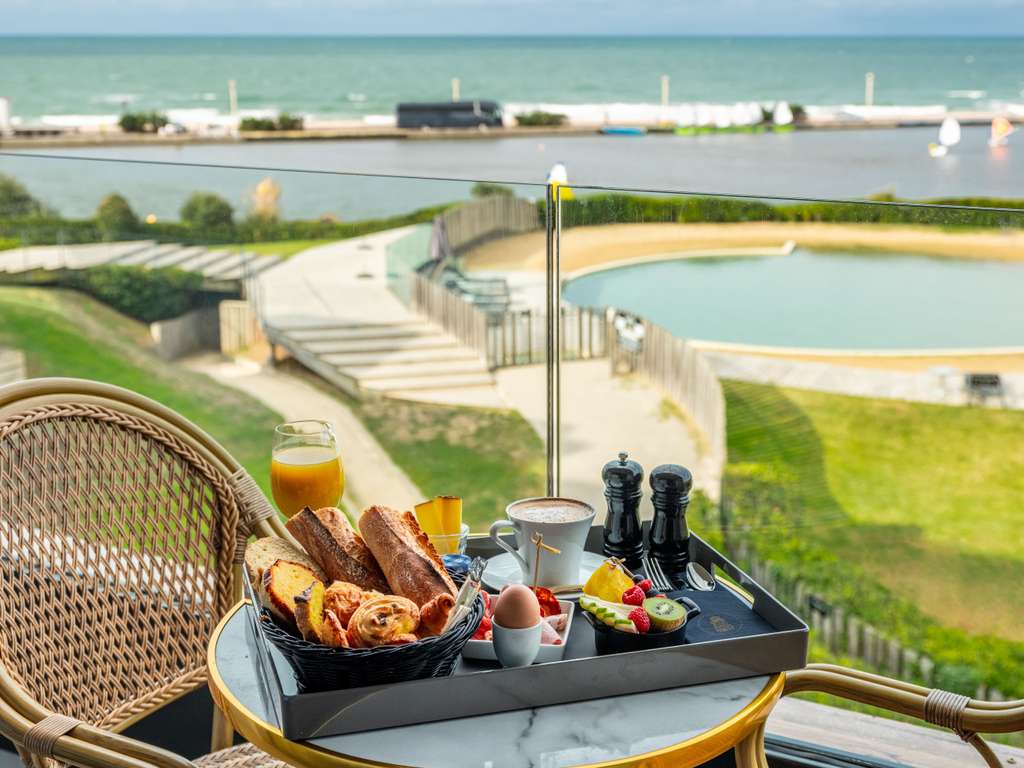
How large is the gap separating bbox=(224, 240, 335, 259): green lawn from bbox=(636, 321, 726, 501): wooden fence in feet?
12.5

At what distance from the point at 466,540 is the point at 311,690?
39 centimetres

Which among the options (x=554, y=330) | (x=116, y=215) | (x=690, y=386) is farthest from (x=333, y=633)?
(x=116, y=215)

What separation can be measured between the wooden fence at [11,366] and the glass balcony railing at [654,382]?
0.24 ft

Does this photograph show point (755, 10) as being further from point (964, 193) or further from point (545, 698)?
point (545, 698)

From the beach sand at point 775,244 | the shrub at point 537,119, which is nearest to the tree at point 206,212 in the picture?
the beach sand at point 775,244

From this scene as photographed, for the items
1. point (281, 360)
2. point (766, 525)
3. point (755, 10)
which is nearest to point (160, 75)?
point (755, 10)

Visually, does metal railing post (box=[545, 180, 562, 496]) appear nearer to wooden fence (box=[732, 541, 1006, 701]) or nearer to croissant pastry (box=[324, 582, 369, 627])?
croissant pastry (box=[324, 582, 369, 627])

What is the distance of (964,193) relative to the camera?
88.5 ft

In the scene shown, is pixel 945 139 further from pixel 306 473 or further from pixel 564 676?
pixel 564 676

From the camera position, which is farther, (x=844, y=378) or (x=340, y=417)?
(x=340, y=417)

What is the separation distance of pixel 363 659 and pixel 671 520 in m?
0.48

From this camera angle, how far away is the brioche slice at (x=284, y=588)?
3.17 feet

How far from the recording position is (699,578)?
48.7 inches

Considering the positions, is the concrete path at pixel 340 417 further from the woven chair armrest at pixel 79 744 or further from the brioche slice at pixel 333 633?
the brioche slice at pixel 333 633
